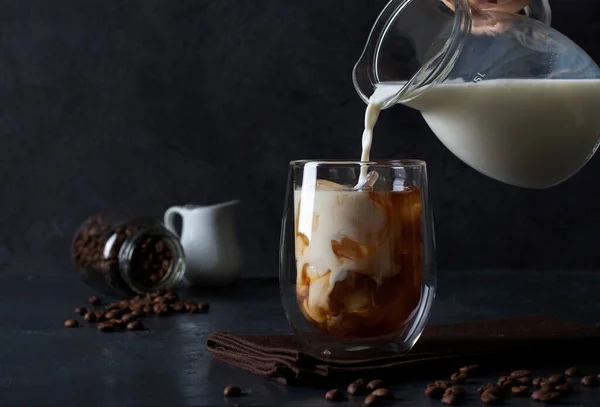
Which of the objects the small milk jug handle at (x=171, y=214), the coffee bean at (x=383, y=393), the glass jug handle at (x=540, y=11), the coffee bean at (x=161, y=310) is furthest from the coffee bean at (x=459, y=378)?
the small milk jug handle at (x=171, y=214)

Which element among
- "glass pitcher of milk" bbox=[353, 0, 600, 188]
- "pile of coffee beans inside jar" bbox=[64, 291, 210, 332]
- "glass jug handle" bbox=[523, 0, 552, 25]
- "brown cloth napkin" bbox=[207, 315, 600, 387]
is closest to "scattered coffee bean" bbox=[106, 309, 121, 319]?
"pile of coffee beans inside jar" bbox=[64, 291, 210, 332]

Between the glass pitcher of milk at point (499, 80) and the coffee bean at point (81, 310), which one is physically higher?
the glass pitcher of milk at point (499, 80)

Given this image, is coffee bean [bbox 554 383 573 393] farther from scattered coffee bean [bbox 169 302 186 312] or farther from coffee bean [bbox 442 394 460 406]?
scattered coffee bean [bbox 169 302 186 312]

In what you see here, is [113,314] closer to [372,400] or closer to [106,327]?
[106,327]

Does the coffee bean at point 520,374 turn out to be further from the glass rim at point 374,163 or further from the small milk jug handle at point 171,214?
the small milk jug handle at point 171,214

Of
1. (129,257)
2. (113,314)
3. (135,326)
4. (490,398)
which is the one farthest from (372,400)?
(129,257)
